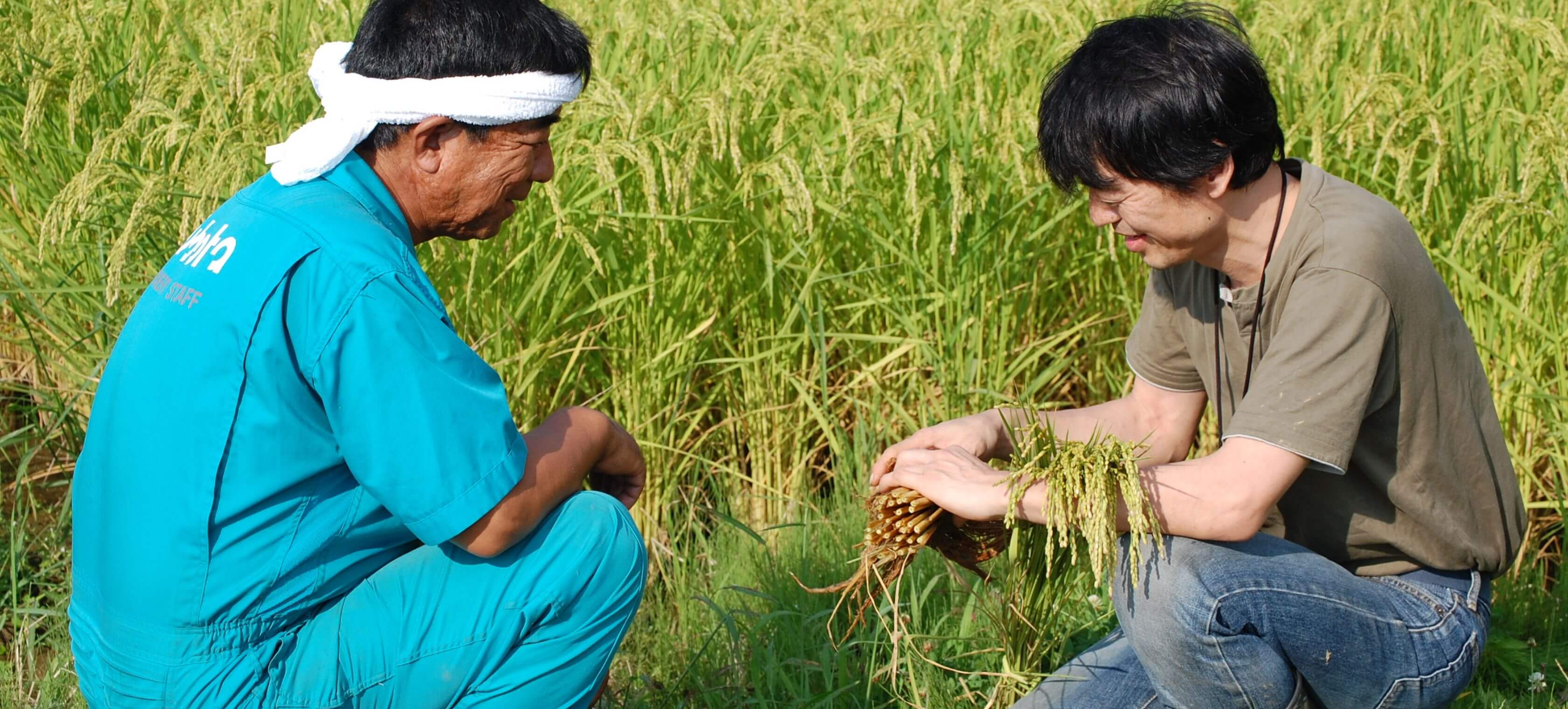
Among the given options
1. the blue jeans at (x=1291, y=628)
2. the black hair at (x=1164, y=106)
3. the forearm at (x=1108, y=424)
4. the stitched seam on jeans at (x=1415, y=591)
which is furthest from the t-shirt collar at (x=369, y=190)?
the stitched seam on jeans at (x=1415, y=591)

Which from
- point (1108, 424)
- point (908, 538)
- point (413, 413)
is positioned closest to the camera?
point (413, 413)

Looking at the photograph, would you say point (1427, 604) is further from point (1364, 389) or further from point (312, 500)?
point (312, 500)

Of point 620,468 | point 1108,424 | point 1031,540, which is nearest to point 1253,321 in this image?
point 1108,424

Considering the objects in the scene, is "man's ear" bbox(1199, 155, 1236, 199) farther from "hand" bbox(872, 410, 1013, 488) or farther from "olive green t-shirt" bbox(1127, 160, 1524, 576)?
"hand" bbox(872, 410, 1013, 488)

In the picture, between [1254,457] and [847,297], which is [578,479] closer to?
[1254,457]

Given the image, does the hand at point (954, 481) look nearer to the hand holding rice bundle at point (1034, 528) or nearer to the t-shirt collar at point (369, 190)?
the hand holding rice bundle at point (1034, 528)

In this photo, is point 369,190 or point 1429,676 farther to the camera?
point 1429,676

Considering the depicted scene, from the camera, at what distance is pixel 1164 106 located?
1.77 metres

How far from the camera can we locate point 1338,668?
1867 millimetres

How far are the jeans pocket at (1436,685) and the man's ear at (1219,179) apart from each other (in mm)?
761

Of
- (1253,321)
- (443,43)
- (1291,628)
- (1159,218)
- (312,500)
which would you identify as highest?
(443,43)

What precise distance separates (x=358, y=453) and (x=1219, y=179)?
1226 millimetres

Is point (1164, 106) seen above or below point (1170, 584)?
above

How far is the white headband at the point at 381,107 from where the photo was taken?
165 cm
